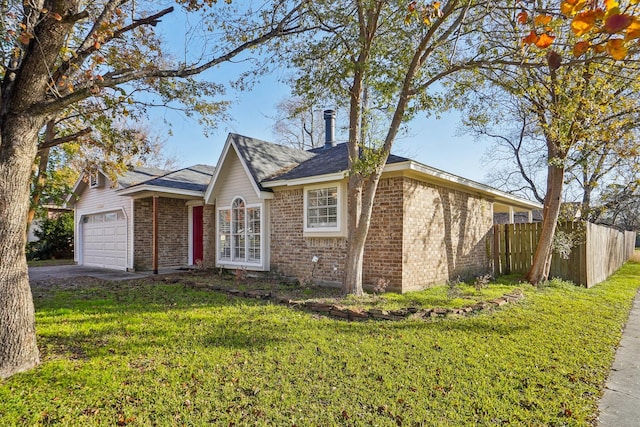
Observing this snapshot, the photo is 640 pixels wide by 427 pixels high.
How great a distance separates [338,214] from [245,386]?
619cm

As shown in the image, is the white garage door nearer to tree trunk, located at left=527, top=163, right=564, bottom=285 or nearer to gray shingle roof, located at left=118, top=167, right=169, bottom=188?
gray shingle roof, located at left=118, top=167, right=169, bottom=188

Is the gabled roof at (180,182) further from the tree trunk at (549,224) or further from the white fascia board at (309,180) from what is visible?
the tree trunk at (549,224)

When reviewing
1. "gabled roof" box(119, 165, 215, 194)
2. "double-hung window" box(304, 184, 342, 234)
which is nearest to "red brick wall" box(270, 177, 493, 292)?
"double-hung window" box(304, 184, 342, 234)

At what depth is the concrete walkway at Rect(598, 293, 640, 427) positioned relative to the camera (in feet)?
10.5

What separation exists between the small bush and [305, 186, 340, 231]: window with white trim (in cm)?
1817

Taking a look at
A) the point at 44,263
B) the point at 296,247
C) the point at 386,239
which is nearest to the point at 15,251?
the point at 386,239

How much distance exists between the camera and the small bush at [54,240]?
20547 millimetres

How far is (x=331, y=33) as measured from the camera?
8281 millimetres

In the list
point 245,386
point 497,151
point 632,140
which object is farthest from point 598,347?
point 497,151

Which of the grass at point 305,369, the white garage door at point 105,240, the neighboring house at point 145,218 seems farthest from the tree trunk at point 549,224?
the white garage door at point 105,240

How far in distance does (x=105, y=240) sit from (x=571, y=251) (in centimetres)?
1801

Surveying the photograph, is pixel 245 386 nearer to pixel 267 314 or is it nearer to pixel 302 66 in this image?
pixel 267 314

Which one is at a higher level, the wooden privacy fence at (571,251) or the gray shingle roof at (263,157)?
the gray shingle roof at (263,157)

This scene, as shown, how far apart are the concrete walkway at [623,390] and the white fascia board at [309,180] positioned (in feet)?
19.5
